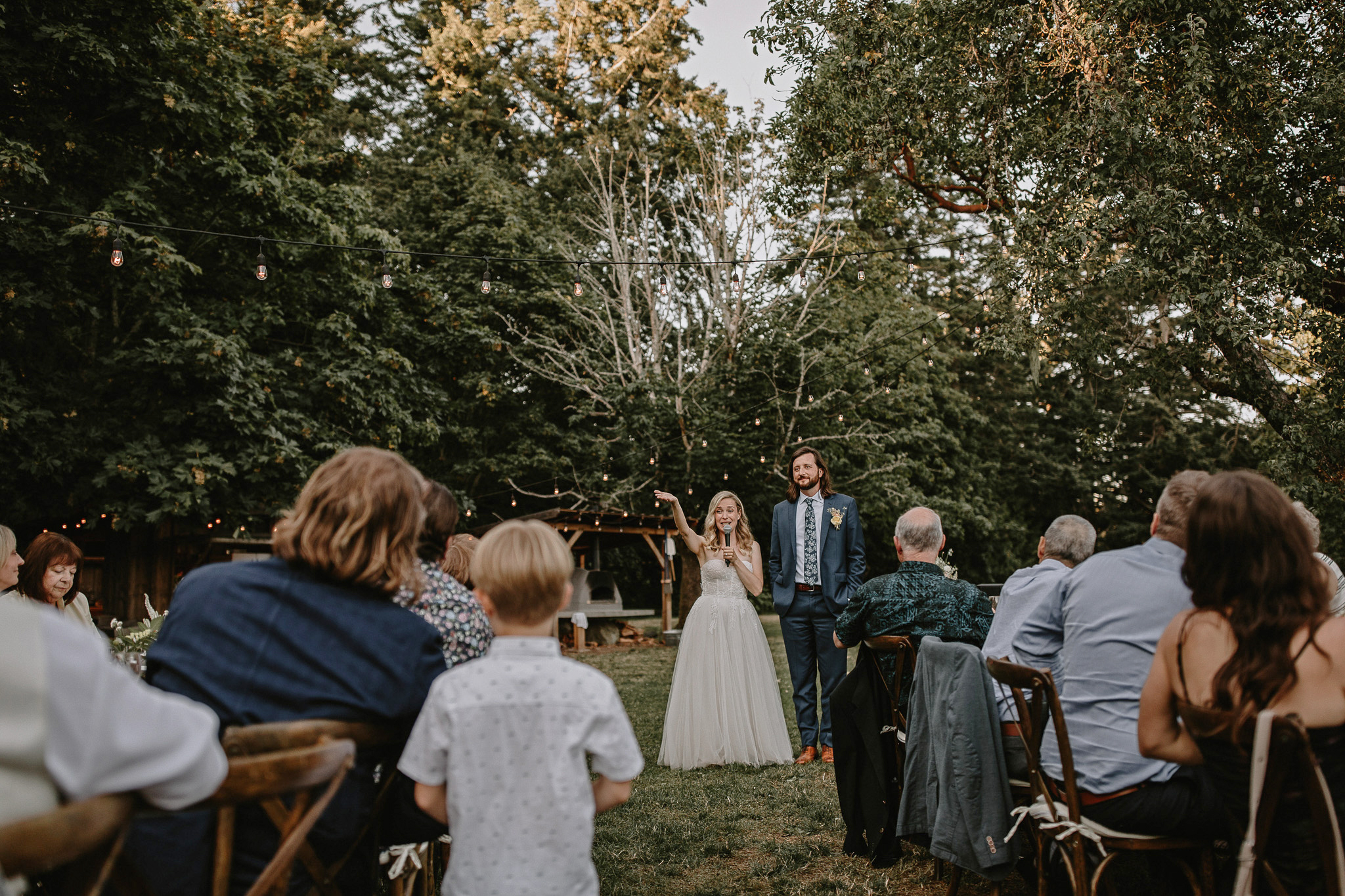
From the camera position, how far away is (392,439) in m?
16.4

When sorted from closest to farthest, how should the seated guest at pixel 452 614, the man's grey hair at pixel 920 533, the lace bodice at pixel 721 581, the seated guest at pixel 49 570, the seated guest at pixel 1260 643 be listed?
the seated guest at pixel 1260 643 → the seated guest at pixel 452 614 → the man's grey hair at pixel 920 533 → the seated guest at pixel 49 570 → the lace bodice at pixel 721 581

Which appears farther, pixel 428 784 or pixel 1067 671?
pixel 1067 671

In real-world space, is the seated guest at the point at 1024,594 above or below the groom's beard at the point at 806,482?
below

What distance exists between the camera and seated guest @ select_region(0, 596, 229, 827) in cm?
118

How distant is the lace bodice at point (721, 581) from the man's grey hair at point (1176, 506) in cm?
381

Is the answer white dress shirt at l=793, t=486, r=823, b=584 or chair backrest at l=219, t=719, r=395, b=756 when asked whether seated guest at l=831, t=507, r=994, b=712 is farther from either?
chair backrest at l=219, t=719, r=395, b=756

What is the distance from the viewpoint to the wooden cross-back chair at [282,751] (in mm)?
1816

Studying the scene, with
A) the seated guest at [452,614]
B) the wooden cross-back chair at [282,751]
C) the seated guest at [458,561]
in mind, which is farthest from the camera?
the seated guest at [458,561]

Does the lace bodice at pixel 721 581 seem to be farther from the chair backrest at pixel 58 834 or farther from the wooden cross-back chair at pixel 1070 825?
the chair backrest at pixel 58 834

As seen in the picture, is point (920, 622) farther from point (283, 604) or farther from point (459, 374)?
point (459, 374)

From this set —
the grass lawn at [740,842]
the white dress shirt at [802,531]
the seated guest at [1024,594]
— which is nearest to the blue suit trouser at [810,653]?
the white dress shirt at [802,531]

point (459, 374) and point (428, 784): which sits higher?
point (459, 374)

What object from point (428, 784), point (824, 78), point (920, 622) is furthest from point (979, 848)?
point (824, 78)

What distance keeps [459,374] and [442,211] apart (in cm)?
370
